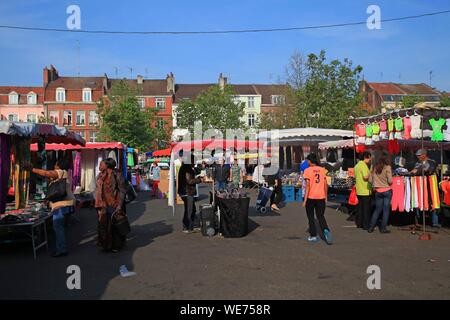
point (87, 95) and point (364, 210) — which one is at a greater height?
point (87, 95)

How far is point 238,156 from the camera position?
100.0 ft

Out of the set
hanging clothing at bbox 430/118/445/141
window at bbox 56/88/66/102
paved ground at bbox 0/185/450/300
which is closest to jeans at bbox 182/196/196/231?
paved ground at bbox 0/185/450/300

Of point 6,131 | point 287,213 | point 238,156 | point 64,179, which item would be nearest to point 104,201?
point 64,179

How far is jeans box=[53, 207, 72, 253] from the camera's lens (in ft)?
27.7

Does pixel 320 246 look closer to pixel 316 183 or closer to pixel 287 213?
pixel 316 183

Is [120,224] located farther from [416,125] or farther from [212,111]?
[212,111]

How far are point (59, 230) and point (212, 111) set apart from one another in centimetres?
4600

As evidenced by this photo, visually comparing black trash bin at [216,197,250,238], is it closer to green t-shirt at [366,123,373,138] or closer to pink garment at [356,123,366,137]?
green t-shirt at [366,123,373,138]

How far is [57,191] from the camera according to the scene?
28.6 feet

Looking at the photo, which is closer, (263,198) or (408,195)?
(408,195)

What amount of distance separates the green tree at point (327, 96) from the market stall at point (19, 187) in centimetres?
2343

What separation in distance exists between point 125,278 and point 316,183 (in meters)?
4.39

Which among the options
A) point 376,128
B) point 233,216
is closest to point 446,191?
point 376,128

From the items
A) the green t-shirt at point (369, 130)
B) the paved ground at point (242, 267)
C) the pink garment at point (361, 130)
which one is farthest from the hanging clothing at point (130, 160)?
the green t-shirt at point (369, 130)
